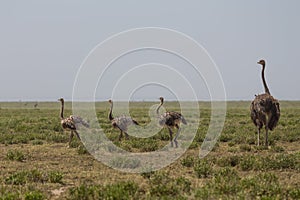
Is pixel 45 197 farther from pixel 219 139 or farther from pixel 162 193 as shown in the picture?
pixel 219 139

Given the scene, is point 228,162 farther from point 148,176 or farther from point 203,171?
point 148,176

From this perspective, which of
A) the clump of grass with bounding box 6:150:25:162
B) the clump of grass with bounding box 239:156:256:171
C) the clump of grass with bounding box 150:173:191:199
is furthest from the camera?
the clump of grass with bounding box 6:150:25:162

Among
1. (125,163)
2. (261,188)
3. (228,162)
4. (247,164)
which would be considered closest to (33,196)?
(125,163)

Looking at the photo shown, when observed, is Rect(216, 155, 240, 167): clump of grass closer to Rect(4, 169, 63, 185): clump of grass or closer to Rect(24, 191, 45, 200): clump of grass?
Rect(4, 169, 63, 185): clump of grass

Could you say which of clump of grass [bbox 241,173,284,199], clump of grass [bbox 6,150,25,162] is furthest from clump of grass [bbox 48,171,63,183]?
clump of grass [bbox 241,173,284,199]

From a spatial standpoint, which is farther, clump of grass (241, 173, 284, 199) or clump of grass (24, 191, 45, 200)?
clump of grass (241, 173, 284, 199)

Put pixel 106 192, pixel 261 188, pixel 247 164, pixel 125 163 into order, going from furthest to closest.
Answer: pixel 125 163 < pixel 247 164 < pixel 261 188 < pixel 106 192

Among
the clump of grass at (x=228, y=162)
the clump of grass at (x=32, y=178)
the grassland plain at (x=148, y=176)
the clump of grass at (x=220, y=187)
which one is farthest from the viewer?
the clump of grass at (x=228, y=162)

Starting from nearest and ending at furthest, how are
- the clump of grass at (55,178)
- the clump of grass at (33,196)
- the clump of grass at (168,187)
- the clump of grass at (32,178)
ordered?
1. the clump of grass at (33,196)
2. the clump of grass at (168,187)
3. the clump of grass at (32,178)
4. the clump of grass at (55,178)

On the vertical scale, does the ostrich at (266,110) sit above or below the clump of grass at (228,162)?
above

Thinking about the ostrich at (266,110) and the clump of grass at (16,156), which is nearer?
the clump of grass at (16,156)

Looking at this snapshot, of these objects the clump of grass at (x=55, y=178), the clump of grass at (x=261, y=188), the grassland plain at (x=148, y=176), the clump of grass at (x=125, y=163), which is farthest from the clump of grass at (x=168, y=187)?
the clump of grass at (x=125, y=163)

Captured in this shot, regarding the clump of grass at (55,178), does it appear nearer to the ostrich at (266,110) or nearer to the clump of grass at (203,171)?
the clump of grass at (203,171)

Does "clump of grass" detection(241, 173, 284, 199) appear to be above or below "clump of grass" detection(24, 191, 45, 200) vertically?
above
